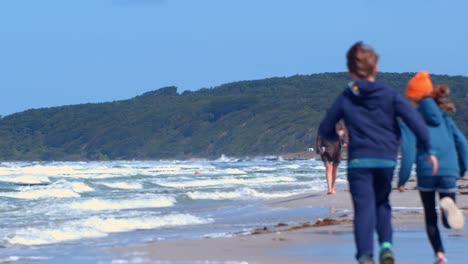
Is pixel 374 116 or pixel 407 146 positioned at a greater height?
pixel 374 116

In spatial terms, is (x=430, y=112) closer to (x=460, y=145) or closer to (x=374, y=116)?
(x=460, y=145)

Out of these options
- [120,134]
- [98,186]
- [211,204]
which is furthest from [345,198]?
[120,134]

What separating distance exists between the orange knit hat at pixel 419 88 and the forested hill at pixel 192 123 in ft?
373

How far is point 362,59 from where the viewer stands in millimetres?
7008

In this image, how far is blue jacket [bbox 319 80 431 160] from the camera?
703 centimetres

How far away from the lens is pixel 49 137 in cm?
15400

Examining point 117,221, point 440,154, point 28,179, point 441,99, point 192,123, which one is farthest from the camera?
point 192,123

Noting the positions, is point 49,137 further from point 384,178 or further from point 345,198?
point 384,178

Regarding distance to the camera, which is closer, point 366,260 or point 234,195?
point 366,260

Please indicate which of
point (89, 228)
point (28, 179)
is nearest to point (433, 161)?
point (89, 228)

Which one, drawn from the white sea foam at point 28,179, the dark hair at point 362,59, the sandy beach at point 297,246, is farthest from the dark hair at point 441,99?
the white sea foam at point 28,179

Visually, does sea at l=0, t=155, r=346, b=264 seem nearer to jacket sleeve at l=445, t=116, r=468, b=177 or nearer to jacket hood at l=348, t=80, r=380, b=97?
jacket sleeve at l=445, t=116, r=468, b=177

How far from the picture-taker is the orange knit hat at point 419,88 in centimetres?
766

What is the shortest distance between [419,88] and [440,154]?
469 millimetres
